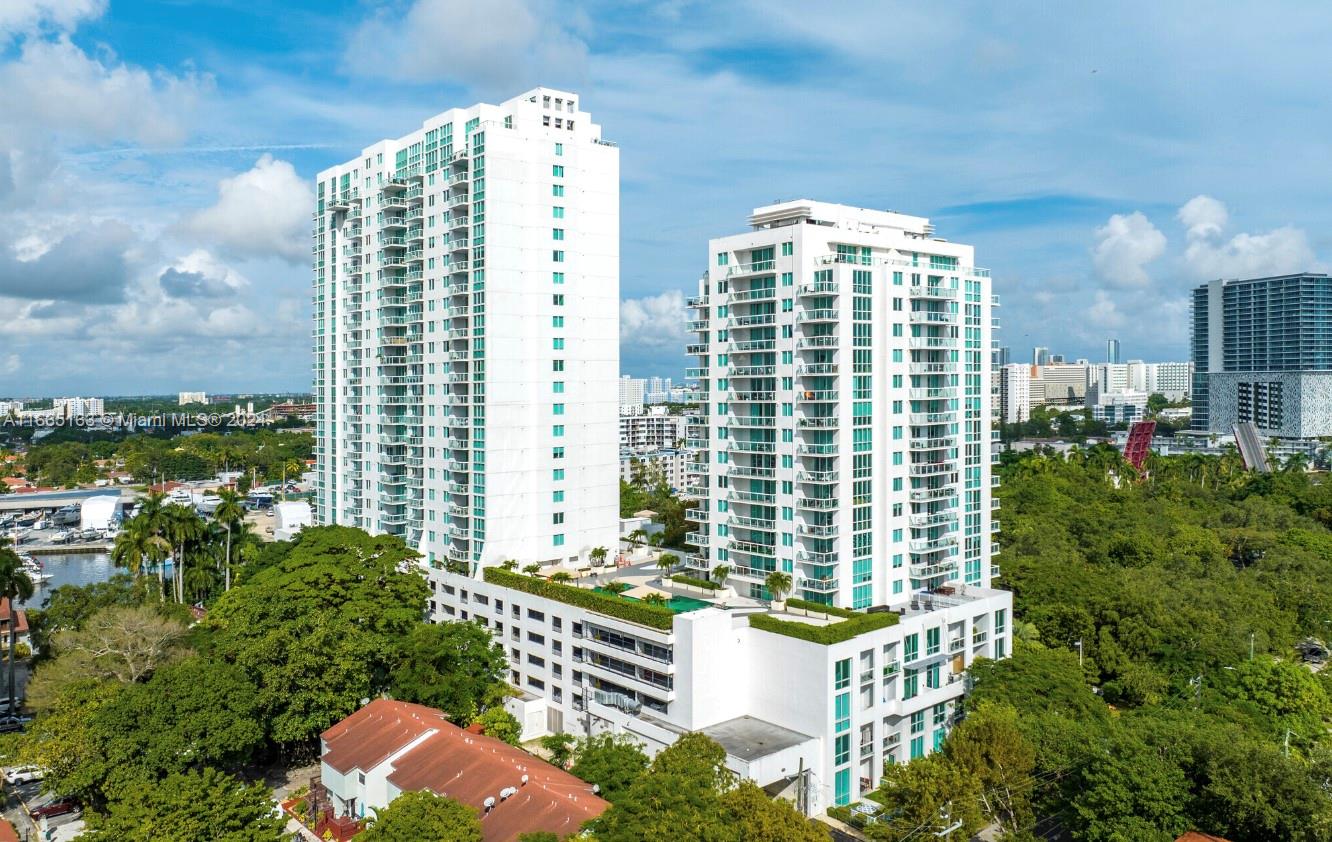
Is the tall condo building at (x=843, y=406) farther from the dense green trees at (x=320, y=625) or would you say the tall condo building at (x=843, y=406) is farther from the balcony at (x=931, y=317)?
the dense green trees at (x=320, y=625)

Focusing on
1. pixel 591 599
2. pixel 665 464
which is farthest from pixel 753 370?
pixel 665 464

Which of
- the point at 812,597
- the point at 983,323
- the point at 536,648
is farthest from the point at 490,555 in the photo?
the point at 983,323

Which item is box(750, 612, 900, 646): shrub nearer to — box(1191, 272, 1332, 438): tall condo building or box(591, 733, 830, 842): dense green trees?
box(591, 733, 830, 842): dense green trees

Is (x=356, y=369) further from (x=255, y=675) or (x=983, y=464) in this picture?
(x=983, y=464)

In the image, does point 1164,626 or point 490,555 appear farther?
point 490,555

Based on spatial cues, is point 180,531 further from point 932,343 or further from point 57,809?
point 932,343

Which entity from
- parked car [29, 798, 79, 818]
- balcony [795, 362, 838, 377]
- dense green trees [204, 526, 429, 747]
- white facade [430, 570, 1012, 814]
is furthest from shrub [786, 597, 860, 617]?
parked car [29, 798, 79, 818]
